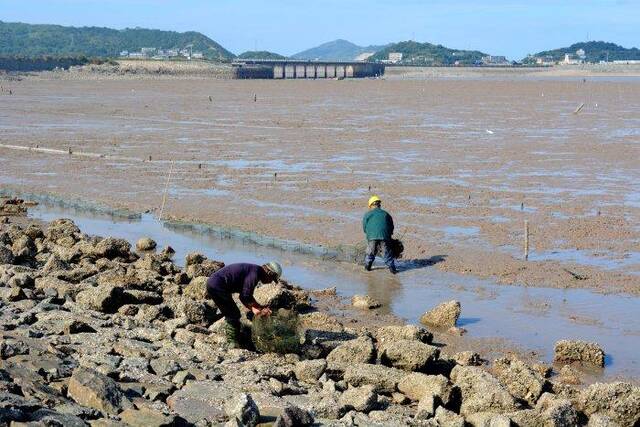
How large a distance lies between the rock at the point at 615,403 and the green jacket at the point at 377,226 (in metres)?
6.83

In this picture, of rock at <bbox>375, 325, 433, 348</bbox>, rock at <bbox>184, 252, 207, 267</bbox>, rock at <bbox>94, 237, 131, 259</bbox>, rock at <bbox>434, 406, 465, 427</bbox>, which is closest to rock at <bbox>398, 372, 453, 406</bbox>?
rock at <bbox>434, 406, 465, 427</bbox>

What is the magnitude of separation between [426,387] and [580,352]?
109 inches

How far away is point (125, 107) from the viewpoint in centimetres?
6116

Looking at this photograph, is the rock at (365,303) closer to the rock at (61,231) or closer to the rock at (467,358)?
the rock at (467,358)

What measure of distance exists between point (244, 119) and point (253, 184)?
24821 millimetres

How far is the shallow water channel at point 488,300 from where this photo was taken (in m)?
12.7

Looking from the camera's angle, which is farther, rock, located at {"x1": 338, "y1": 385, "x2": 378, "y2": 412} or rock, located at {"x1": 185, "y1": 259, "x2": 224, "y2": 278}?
rock, located at {"x1": 185, "y1": 259, "x2": 224, "y2": 278}

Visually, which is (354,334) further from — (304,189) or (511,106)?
(511,106)

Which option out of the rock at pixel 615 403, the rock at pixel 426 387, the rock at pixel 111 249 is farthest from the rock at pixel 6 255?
the rock at pixel 615 403

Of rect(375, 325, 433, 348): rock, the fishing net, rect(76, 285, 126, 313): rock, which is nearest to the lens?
the fishing net

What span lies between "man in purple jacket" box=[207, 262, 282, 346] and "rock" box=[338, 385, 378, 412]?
210 cm

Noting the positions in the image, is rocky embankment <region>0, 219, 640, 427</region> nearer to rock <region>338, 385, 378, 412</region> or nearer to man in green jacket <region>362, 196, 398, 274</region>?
rock <region>338, 385, 378, 412</region>

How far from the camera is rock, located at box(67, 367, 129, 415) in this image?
26.5ft

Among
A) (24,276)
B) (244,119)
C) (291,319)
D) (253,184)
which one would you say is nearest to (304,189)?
(253,184)
